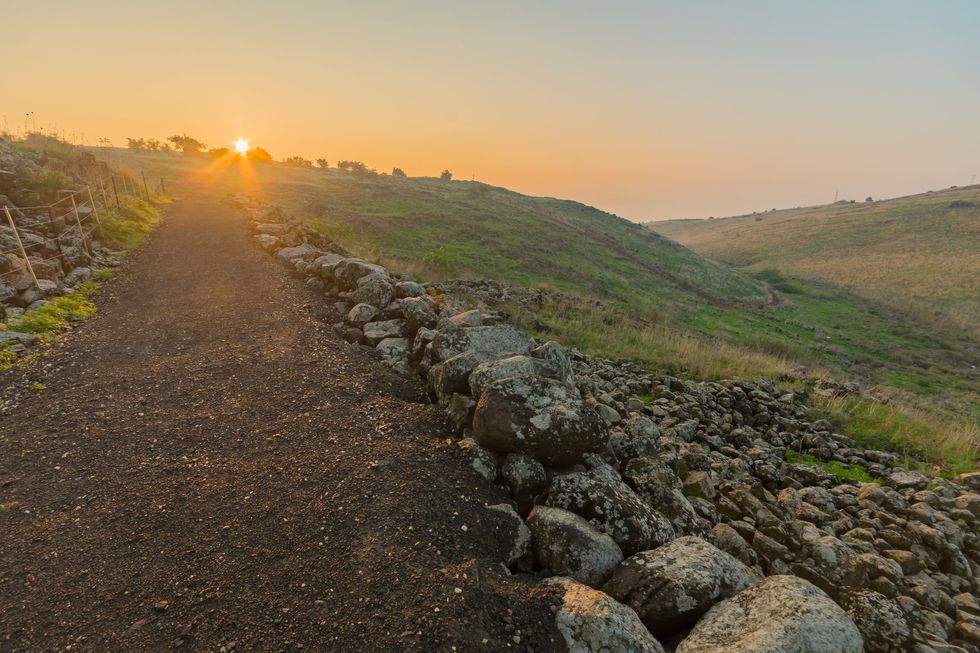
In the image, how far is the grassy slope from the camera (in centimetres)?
1930

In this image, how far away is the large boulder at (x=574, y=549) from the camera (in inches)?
181

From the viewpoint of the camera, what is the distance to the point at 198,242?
20984mm

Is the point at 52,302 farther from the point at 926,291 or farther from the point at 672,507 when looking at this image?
the point at 926,291

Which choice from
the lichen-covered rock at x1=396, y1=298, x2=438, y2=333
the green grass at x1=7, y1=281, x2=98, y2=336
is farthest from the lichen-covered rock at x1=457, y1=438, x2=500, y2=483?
the green grass at x1=7, y1=281, x2=98, y2=336

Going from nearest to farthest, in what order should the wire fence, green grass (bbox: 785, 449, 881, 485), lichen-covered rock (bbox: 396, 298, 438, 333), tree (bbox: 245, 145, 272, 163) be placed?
1. green grass (bbox: 785, 449, 881, 485)
2. lichen-covered rock (bbox: 396, 298, 438, 333)
3. the wire fence
4. tree (bbox: 245, 145, 272, 163)

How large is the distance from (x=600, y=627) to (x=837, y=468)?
10154 mm

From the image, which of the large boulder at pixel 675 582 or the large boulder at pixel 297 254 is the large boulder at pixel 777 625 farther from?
the large boulder at pixel 297 254

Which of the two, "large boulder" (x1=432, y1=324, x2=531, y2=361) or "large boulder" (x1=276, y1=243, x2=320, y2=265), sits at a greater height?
"large boulder" (x1=432, y1=324, x2=531, y2=361)

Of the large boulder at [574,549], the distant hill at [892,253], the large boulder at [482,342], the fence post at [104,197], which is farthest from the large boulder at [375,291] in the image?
the distant hill at [892,253]

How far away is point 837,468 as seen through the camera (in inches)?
421

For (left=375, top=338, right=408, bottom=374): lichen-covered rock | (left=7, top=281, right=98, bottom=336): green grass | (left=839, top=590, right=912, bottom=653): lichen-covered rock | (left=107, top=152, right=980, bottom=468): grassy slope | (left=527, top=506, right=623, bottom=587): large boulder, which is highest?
(left=527, top=506, right=623, bottom=587): large boulder

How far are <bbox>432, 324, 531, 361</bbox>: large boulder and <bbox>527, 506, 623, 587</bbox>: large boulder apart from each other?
3.55 meters

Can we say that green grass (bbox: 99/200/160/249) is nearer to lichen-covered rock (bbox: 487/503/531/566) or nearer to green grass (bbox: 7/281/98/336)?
green grass (bbox: 7/281/98/336)

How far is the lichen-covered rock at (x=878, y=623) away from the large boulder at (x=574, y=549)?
92.6 inches
